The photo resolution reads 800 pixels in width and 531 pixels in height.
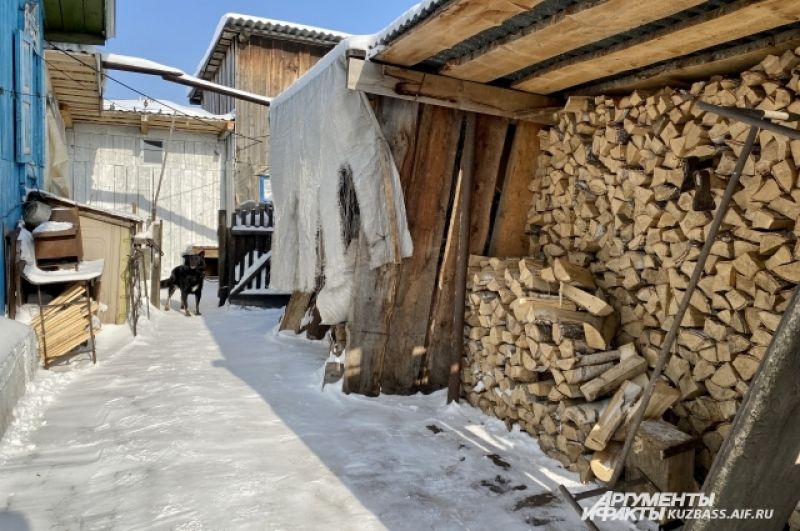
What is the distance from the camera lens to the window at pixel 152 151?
13.1 meters

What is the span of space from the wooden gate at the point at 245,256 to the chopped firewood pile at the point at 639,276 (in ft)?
18.9

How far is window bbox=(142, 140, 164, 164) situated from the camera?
43.1ft

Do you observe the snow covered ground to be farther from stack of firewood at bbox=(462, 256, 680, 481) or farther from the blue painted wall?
the blue painted wall

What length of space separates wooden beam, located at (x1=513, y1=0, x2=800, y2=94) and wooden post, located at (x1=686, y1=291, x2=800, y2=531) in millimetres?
1583

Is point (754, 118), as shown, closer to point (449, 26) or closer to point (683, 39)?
point (683, 39)

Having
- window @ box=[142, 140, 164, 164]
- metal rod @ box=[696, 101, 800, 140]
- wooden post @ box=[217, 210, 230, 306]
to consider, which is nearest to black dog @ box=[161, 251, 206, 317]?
wooden post @ box=[217, 210, 230, 306]

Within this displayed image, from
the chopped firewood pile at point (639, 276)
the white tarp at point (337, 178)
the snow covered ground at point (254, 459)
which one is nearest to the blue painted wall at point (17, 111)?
the snow covered ground at point (254, 459)

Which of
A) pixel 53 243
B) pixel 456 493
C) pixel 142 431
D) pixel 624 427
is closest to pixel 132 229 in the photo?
pixel 53 243

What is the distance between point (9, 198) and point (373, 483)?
498 centimetres

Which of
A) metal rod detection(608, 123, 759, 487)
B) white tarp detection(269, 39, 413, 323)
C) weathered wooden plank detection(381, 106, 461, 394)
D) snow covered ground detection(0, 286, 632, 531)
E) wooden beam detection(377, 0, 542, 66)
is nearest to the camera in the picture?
metal rod detection(608, 123, 759, 487)

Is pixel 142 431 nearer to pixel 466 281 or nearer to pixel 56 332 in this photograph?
pixel 56 332

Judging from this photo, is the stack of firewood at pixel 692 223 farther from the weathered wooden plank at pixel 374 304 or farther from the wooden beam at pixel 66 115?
the wooden beam at pixel 66 115

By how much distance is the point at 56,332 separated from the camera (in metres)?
5.35

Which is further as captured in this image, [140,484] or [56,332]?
[56,332]
